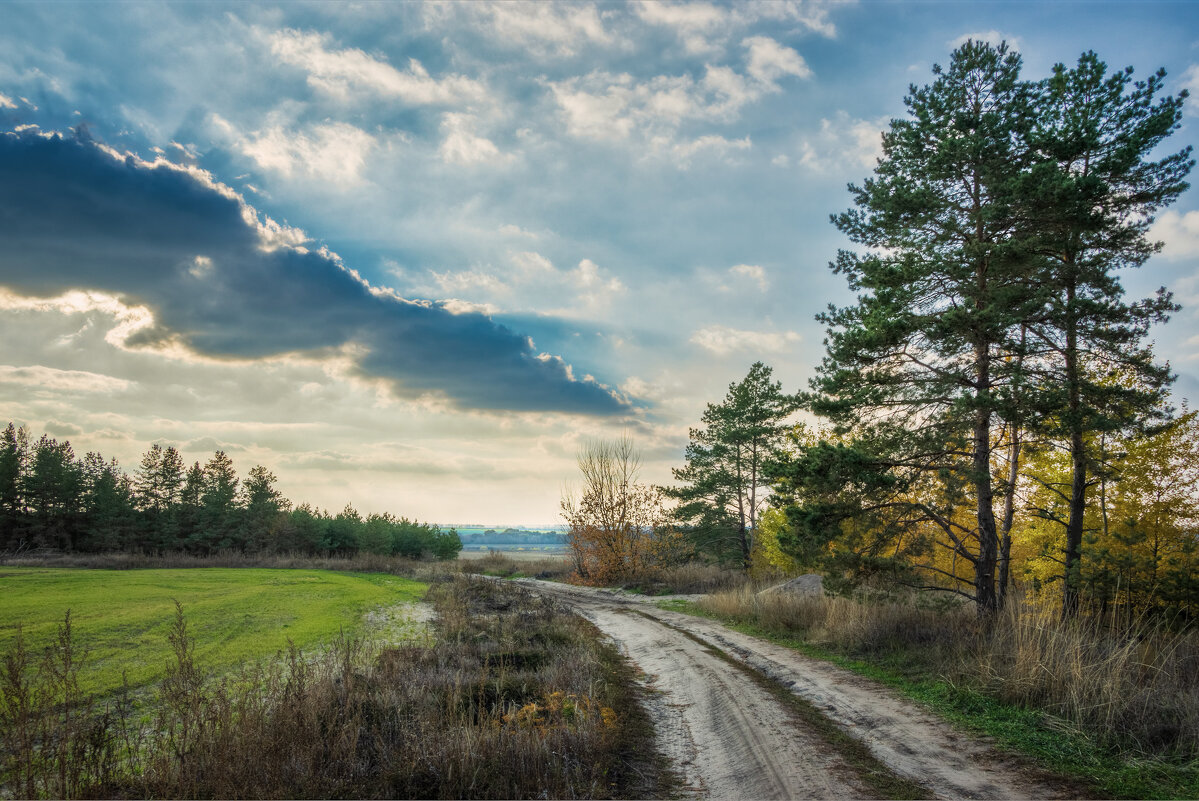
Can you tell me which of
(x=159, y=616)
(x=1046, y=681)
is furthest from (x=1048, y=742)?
(x=159, y=616)

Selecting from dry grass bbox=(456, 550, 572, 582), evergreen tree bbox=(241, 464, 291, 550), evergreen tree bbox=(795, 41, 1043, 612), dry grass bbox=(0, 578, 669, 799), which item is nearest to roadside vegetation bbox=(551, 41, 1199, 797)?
evergreen tree bbox=(795, 41, 1043, 612)

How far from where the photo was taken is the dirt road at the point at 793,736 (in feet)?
18.2

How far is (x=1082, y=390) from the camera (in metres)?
12.0

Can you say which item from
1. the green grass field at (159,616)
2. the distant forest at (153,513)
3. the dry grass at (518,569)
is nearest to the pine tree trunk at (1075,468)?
the green grass field at (159,616)

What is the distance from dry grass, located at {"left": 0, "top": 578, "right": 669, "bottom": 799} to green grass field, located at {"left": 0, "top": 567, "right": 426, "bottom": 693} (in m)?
2.83

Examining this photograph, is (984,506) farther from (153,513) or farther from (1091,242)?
(153,513)

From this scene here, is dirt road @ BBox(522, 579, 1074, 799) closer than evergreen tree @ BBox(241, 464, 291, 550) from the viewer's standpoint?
Yes

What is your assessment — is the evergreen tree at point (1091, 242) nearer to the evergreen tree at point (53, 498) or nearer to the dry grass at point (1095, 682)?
the dry grass at point (1095, 682)

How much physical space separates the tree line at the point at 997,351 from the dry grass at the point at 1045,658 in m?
1.00

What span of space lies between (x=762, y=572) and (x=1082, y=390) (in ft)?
67.0

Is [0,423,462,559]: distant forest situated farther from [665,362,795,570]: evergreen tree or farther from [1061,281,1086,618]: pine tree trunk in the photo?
[1061,281,1086,618]: pine tree trunk

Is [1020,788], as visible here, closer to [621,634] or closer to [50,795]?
[50,795]

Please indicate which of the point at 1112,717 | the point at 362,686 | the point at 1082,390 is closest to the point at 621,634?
the point at 362,686

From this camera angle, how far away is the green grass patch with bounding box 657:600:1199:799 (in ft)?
18.1
